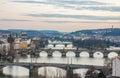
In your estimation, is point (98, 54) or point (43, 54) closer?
point (43, 54)

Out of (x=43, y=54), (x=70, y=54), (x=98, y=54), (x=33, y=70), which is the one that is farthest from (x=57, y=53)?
(x=33, y=70)

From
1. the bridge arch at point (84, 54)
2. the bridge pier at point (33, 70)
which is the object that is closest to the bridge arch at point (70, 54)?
the bridge arch at point (84, 54)

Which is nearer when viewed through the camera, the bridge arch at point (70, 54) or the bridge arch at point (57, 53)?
the bridge arch at point (70, 54)

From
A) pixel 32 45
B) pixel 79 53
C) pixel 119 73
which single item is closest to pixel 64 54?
pixel 79 53

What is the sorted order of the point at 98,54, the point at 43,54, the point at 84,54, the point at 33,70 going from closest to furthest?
the point at 33,70
the point at 43,54
the point at 98,54
the point at 84,54

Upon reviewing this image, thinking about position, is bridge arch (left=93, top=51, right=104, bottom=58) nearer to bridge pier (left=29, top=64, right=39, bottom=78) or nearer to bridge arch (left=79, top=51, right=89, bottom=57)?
bridge arch (left=79, top=51, right=89, bottom=57)

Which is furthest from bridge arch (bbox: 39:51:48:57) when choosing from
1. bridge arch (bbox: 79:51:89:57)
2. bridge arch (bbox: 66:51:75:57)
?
bridge arch (bbox: 79:51:89:57)

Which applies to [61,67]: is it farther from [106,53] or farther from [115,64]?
[106,53]

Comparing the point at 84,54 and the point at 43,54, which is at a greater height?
the point at 43,54

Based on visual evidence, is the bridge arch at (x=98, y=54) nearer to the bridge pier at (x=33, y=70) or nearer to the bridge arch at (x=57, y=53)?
the bridge arch at (x=57, y=53)

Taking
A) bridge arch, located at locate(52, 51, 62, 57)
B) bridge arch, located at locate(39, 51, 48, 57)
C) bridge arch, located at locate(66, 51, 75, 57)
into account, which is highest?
bridge arch, located at locate(39, 51, 48, 57)

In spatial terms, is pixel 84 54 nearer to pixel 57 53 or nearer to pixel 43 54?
pixel 57 53

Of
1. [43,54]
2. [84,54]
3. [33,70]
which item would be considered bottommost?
[84,54]
